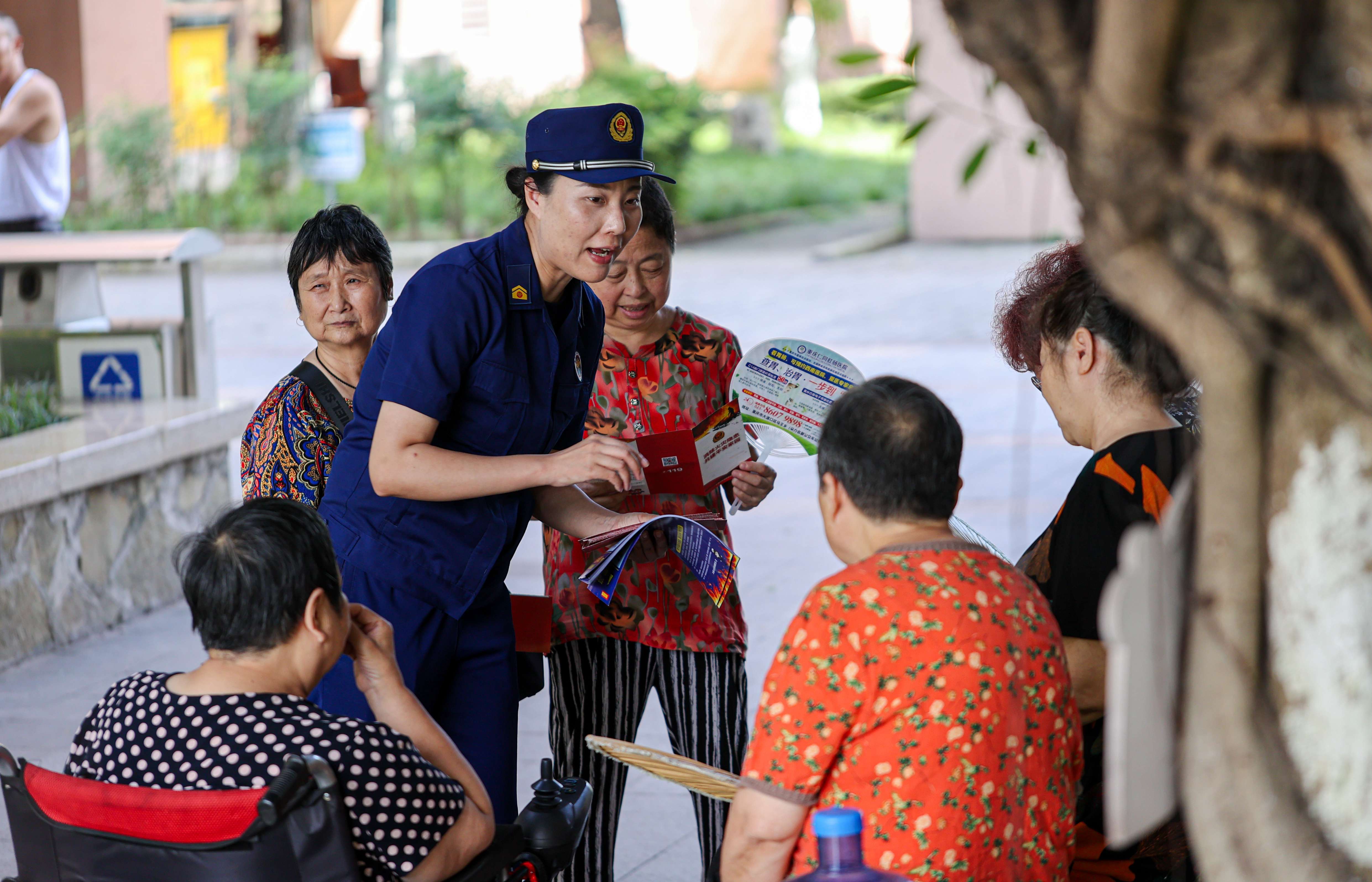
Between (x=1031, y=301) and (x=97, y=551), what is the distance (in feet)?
13.8

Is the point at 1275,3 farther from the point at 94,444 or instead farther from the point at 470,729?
the point at 94,444

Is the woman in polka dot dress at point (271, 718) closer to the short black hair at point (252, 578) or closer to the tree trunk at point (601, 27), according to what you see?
the short black hair at point (252, 578)

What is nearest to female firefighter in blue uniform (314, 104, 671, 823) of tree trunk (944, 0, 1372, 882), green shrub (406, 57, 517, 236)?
tree trunk (944, 0, 1372, 882)

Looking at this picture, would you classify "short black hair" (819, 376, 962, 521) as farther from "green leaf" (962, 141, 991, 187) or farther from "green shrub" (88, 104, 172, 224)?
"green shrub" (88, 104, 172, 224)

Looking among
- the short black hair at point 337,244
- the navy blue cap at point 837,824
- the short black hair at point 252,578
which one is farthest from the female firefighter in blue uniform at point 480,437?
the navy blue cap at point 837,824

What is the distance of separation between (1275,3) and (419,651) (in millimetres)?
1840

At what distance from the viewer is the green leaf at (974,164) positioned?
1.68 m

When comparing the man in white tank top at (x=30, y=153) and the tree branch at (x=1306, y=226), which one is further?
the man in white tank top at (x=30, y=153)

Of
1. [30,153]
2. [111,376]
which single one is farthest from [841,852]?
[30,153]

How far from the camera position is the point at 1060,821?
1.87 m

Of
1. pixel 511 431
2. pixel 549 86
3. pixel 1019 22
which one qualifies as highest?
pixel 549 86

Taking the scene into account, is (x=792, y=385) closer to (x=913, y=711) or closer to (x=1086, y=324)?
(x=1086, y=324)

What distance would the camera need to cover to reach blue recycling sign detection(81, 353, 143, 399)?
20.6ft

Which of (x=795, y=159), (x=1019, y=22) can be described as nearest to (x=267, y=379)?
(x=1019, y=22)
